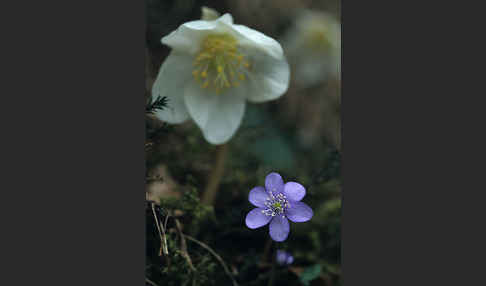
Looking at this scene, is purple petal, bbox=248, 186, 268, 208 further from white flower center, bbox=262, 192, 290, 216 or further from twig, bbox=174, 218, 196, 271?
twig, bbox=174, 218, 196, 271

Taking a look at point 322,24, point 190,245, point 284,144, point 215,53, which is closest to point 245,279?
point 190,245

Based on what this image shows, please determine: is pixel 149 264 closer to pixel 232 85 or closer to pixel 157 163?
pixel 157 163

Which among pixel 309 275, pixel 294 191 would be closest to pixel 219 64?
pixel 294 191

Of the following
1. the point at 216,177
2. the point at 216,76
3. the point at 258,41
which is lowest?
the point at 216,177

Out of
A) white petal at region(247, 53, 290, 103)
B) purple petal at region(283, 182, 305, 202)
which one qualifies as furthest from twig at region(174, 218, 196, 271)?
white petal at region(247, 53, 290, 103)

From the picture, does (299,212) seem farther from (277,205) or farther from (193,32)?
(193,32)

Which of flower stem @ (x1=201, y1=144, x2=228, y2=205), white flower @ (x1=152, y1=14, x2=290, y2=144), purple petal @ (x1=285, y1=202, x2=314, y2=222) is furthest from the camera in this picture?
flower stem @ (x1=201, y1=144, x2=228, y2=205)
